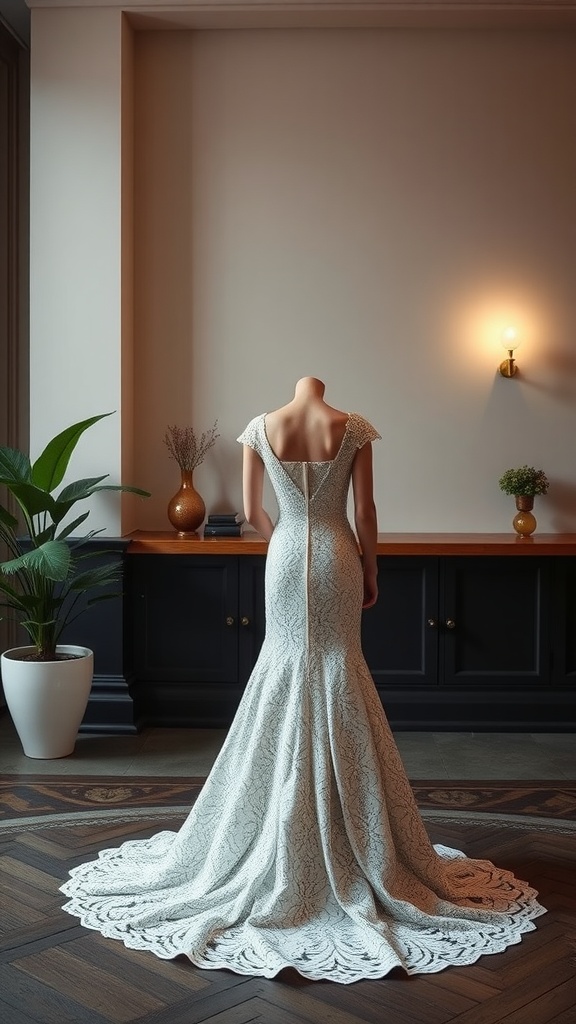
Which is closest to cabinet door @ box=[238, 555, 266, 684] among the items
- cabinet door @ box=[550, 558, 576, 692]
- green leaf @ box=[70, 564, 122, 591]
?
green leaf @ box=[70, 564, 122, 591]

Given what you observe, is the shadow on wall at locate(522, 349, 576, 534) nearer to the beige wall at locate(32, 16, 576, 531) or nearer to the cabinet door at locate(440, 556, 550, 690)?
the beige wall at locate(32, 16, 576, 531)

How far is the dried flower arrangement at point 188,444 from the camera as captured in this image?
16.6 feet

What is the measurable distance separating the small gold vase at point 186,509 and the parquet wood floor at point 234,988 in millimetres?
2274

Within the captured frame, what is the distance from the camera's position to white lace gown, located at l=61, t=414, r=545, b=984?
264 cm

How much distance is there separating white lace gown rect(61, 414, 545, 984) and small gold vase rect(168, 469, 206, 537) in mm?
1913

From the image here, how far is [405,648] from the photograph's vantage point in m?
4.84

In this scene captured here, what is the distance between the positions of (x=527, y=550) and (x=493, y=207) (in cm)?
166

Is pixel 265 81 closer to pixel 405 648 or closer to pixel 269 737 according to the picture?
pixel 405 648

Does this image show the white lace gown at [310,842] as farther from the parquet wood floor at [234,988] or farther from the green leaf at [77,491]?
the green leaf at [77,491]

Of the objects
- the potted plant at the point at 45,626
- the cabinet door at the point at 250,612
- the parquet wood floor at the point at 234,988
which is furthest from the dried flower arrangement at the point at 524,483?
the parquet wood floor at the point at 234,988

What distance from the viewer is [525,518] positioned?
16.3ft

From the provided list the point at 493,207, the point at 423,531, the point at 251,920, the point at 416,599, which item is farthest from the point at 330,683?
the point at 493,207

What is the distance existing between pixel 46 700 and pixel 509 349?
2642 millimetres

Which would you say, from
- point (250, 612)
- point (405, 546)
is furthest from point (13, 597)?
point (405, 546)
